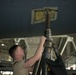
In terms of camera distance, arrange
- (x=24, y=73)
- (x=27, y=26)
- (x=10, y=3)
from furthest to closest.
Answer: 1. (x=27, y=26)
2. (x=10, y=3)
3. (x=24, y=73)

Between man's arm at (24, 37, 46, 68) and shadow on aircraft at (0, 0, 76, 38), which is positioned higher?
shadow on aircraft at (0, 0, 76, 38)

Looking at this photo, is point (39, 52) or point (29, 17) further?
point (29, 17)

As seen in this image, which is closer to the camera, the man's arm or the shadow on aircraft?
the man's arm

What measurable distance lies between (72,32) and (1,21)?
71 cm

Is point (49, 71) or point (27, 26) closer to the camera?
point (49, 71)

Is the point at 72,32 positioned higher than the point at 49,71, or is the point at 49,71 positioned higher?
the point at 72,32

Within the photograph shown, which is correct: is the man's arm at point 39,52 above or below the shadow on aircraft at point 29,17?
below

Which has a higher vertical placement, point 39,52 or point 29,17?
point 29,17

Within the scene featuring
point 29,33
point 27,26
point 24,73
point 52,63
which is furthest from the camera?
point 29,33

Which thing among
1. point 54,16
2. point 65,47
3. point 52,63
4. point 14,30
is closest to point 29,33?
point 14,30

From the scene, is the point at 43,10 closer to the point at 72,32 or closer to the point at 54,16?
the point at 54,16

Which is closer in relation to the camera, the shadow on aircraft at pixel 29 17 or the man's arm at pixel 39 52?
the man's arm at pixel 39 52

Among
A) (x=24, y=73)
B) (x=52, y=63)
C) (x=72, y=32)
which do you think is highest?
(x=72, y=32)

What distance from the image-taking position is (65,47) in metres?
19.3
